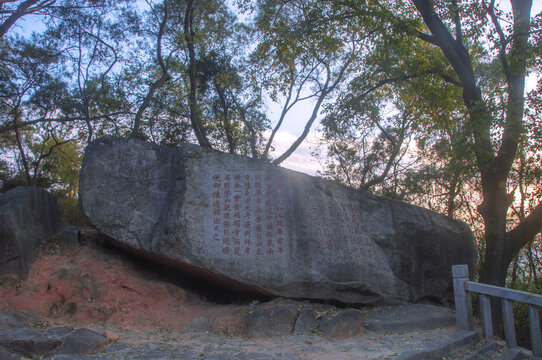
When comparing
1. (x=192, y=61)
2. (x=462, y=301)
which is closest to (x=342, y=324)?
(x=462, y=301)

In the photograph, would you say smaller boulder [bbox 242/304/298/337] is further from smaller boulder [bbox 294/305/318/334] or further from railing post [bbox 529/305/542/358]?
railing post [bbox 529/305/542/358]

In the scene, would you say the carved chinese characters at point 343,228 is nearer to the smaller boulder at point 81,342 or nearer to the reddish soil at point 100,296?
the reddish soil at point 100,296

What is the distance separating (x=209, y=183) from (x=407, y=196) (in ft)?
27.9

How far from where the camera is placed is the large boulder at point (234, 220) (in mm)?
5848

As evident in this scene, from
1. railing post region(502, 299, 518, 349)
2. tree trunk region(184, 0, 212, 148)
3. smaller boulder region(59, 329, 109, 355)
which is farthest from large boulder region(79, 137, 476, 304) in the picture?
tree trunk region(184, 0, 212, 148)

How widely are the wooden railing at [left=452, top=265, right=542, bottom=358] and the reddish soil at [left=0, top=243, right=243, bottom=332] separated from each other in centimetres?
321

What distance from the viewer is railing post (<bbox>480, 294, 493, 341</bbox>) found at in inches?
220

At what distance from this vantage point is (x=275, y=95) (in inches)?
392

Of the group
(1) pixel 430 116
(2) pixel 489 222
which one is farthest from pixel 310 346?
(1) pixel 430 116

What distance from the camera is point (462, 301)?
5.91 metres

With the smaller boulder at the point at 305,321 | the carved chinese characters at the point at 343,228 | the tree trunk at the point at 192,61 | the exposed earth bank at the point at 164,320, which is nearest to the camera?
the exposed earth bank at the point at 164,320

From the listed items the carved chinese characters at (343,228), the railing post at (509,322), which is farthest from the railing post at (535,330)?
the carved chinese characters at (343,228)

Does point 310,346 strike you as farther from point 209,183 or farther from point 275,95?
point 275,95

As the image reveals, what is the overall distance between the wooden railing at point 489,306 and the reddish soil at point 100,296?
3209 millimetres
